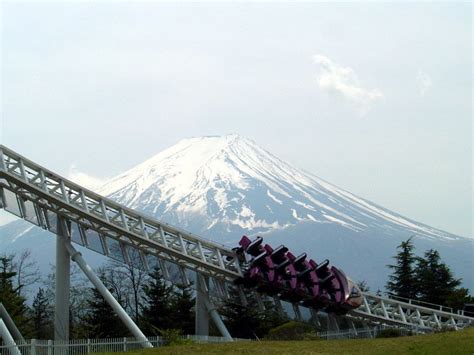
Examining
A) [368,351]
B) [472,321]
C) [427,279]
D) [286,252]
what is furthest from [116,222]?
[427,279]

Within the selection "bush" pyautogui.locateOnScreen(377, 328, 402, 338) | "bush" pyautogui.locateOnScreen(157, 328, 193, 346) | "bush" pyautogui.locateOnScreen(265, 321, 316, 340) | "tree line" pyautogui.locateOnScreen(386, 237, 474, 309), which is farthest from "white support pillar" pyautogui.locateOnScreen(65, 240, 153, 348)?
"tree line" pyautogui.locateOnScreen(386, 237, 474, 309)

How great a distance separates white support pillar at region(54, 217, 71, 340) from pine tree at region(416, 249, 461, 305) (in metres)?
47.0

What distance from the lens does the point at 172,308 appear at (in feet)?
233

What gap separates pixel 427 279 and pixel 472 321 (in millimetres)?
25784

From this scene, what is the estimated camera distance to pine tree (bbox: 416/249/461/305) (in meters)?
86.8

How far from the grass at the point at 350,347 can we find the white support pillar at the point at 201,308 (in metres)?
10.4

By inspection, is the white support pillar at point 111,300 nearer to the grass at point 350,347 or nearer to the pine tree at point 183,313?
the grass at point 350,347

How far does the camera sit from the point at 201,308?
5297 centimetres

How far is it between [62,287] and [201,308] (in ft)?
29.6

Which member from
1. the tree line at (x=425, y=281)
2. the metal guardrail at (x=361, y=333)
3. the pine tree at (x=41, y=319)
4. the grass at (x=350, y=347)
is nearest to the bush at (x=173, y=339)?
the grass at (x=350, y=347)

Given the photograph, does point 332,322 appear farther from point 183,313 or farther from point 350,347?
point 350,347

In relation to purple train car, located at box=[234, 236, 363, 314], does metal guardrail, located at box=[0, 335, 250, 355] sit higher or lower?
lower

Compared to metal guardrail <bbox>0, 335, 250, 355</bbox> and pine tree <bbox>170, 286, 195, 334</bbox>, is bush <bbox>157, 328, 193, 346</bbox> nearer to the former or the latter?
metal guardrail <bbox>0, 335, 250, 355</bbox>

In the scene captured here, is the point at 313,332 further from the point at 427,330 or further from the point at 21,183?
the point at 21,183
